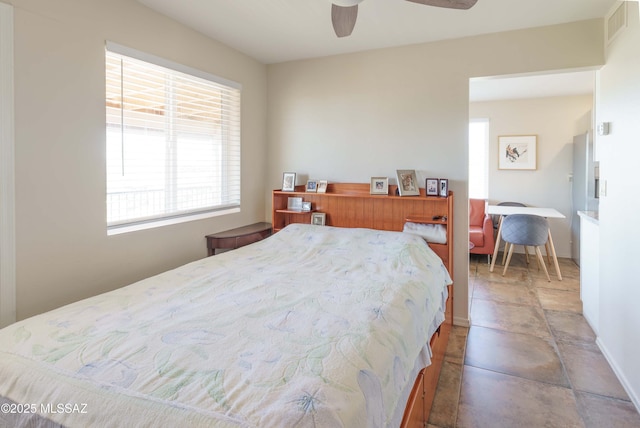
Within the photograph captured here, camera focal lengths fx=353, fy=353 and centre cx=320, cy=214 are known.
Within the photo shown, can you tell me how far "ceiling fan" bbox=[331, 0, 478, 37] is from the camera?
181cm

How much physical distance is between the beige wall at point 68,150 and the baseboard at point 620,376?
318cm

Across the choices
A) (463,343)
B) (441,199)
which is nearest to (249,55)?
(441,199)

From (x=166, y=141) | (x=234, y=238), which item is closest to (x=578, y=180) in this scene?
(x=234, y=238)

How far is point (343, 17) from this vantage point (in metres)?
2.03

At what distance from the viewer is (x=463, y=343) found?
283 centimetres

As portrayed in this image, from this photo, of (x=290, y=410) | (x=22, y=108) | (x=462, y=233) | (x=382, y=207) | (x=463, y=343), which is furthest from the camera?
(x=382, y=207)

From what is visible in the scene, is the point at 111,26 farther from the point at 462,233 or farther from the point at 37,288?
the point at 462,233

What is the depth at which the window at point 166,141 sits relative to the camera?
2.41 m

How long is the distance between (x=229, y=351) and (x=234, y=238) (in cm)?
197

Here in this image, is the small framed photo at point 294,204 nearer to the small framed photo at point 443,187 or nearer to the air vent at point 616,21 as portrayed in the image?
the small framed photo at point 443,187

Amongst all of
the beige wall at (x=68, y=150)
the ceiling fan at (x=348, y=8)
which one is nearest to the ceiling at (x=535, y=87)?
the ceiling fan at (x=348, y=8)

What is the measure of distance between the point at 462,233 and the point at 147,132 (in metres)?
2.69

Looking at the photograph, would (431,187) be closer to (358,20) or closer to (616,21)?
(358,20)

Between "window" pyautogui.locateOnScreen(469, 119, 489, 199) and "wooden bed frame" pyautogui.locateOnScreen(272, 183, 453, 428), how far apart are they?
10.2ft
